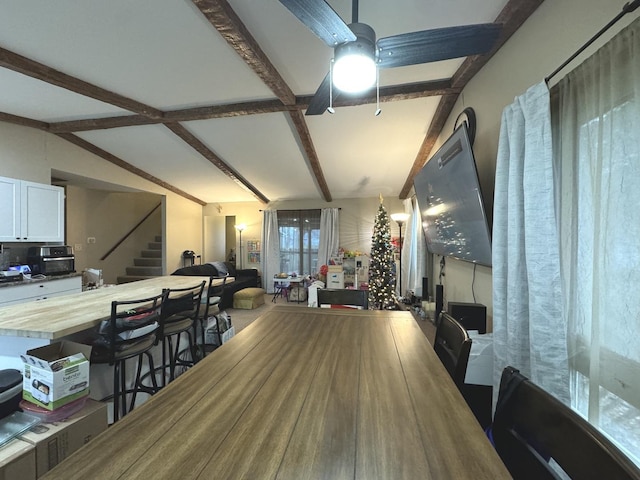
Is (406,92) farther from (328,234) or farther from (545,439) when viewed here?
(328,234)

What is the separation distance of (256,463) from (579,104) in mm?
1839

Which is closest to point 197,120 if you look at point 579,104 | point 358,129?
point 358,129

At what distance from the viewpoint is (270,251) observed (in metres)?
6.89

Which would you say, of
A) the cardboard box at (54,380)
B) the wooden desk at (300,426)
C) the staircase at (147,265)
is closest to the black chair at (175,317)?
the cardboard box at (54,380)

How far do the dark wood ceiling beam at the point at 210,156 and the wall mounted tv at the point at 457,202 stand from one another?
3.36 m

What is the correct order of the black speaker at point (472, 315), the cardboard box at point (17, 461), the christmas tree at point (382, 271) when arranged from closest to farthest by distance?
the cardboard box at point (17, 461) < the black speaker at point (472, 315) < the christmas tree at point (382, 271)

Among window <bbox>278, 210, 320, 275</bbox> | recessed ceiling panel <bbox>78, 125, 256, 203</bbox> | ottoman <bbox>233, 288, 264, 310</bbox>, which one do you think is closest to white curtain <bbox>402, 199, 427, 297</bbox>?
window <bbox>278, 210, 320, 275</bbox>

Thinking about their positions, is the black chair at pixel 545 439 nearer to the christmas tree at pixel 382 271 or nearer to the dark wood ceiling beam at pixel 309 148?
the dark wood ceiling beam at pixel 309 148

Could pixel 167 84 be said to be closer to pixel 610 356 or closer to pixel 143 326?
pixel 143 326

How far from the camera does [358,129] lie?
367 cm

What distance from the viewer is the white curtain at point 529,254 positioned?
4.17 feet

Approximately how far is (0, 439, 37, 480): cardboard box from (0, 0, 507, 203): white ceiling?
2598mm

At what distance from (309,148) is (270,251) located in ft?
11.4

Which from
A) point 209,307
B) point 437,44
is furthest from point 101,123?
point 437,44
